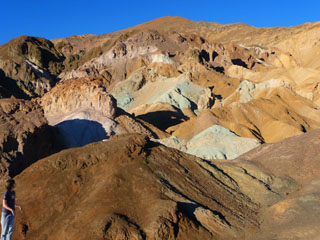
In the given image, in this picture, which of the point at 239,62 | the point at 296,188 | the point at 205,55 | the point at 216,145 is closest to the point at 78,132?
the point at 216,145

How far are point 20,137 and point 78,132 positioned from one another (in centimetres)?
971

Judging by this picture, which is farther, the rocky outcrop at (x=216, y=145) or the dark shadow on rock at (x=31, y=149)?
the rocky outcrop at (x=216, y=145)

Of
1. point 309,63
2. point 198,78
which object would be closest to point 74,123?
point 198,78

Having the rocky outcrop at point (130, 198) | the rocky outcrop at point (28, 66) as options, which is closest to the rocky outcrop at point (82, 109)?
the rocky outcrop at point (130, 198)

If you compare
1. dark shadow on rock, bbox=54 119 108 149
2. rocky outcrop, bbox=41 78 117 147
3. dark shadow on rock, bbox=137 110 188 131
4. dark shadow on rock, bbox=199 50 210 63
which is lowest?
dark shadow on rock, bbox=54 119 108 149

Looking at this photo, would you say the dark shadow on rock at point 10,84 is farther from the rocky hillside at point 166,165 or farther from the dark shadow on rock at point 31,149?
the dark shadow on rock at point 31,149

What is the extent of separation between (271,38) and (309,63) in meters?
46.1

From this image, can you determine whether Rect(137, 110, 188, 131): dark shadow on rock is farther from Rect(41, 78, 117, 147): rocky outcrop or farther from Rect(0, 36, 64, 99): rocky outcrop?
Rect(0, 36, 64, 99): rocky outcrop

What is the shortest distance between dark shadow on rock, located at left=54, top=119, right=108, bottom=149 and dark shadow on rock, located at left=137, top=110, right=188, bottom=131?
15.2 metres

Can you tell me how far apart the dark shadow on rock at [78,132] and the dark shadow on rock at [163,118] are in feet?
49.9

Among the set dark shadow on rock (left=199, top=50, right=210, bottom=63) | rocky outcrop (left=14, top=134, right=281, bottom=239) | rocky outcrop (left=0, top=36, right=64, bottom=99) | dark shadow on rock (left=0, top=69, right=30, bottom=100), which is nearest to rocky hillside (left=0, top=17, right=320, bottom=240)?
rocky outcrop (left=14, top=134, right=281, bottom=239)

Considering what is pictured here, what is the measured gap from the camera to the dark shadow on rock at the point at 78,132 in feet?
97.3

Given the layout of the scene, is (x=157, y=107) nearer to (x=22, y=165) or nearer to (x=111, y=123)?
(x=111, y=123)

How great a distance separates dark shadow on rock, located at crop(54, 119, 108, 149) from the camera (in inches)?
1168
